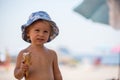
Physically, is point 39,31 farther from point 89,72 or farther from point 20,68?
point 89,72

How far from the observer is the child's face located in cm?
96

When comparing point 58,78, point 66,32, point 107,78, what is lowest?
point 107,78

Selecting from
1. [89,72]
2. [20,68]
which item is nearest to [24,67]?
[20,68]

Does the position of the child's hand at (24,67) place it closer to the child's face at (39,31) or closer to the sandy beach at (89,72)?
the child's face at (39,31)

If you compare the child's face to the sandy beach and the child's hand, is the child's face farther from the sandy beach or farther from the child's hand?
the sandy beach

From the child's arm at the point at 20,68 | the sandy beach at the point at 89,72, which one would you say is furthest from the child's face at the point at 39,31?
the sandy beach at the point at 89,72

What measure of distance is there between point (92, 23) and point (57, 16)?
234 millimetres

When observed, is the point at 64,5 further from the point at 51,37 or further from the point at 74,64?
the point at 51,37

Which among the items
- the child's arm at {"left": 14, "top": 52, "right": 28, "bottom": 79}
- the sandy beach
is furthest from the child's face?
the sandy beach

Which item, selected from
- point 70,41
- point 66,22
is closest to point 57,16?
point 66,22

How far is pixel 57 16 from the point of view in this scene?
1.76m

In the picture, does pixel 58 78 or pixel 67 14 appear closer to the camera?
pixel 58 78

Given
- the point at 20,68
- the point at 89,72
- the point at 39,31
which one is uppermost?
the point at 39,31

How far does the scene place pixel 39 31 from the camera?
96 centimetres
